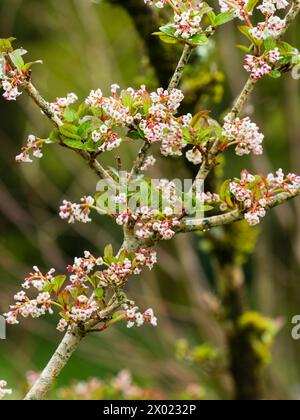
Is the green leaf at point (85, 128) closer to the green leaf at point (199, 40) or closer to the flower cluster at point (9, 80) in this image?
the flower cluster at point (9, 80)

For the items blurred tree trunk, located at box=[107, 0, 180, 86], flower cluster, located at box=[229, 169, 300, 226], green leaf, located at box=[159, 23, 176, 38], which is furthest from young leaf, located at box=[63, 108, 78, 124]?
blurred tree trunk, located at box=[107, 0, 180, 86]

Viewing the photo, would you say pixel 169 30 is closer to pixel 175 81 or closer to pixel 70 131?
pixel 175 81

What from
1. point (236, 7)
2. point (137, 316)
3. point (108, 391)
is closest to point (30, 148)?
point (137, 316)

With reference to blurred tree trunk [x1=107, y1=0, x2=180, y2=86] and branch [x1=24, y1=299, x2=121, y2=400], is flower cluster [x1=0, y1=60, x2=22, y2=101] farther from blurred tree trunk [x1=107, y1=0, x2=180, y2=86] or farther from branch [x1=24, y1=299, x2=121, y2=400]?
blurred tree trunk [x1=107, y1=0, x2=180, y2=86]

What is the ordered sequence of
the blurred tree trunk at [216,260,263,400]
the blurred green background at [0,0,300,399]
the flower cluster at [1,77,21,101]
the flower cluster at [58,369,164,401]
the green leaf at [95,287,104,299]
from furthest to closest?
the blurred green background at [0,0,300,399], the blurred tree trunk at [216,260,263,400], the flower cluster at [58,369,164,401], the green leaf at [95,287,104,299], the flower cluster at [1,77,21,101]

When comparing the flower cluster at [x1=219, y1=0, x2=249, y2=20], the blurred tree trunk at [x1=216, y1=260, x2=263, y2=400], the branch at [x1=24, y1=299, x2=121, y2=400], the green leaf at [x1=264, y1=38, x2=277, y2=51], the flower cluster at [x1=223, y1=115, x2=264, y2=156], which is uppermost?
the blurred tree trunk at [x1=216, y1=260, x2=263, y2=400]

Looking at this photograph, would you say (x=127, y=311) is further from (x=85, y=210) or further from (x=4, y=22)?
(x=4, y=22)
